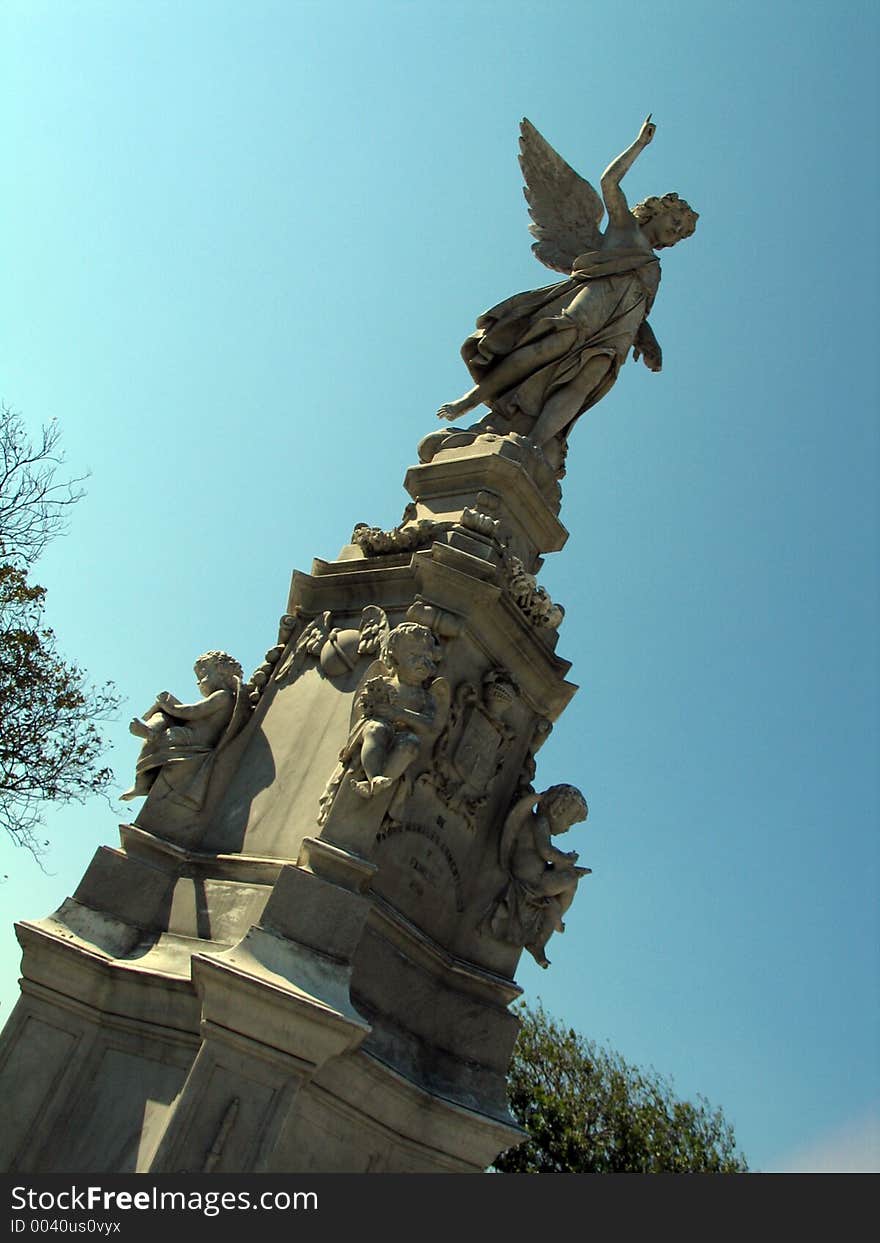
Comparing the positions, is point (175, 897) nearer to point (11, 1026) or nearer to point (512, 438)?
point (11, 1026)

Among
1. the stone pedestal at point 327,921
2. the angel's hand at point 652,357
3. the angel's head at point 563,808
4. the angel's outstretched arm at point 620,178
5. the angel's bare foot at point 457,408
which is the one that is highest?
the angel's outstretched arm at point 620,178

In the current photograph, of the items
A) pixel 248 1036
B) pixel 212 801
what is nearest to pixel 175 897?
pixel 212 801

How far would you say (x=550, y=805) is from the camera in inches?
271

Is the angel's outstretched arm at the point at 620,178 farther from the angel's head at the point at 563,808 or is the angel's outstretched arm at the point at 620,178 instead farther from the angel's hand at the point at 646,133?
the angel's head at the point at 563,808

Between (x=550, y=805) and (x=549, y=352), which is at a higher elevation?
(x=549, y=352)

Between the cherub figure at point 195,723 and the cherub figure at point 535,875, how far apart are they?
197 cm

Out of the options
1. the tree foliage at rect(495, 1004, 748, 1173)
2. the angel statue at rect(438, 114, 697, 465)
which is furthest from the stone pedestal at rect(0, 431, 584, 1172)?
the tree foliage at rect(495, 1004, 748, 1173)

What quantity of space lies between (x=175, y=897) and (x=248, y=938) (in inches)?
49.7

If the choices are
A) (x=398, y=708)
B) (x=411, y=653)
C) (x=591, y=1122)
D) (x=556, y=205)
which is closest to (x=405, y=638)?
(x=411, y=653)

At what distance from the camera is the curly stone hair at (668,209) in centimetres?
945

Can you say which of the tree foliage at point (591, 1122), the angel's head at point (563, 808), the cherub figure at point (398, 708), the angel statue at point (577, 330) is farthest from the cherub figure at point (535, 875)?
the tree foliage at point (591, 1122)

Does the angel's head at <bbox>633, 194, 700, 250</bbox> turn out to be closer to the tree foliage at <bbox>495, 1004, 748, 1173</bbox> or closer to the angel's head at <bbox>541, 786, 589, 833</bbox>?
the angel's head at <bbox>541, 786, 589, 833</bbox>

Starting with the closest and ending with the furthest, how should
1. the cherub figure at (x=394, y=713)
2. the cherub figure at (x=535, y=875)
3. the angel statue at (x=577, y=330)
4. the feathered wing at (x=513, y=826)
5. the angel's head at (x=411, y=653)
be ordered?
1. the cherub figure at (x=394, y=713)
2. the angel's head at (x=411, y=653)
3. the cherub figure at (x=535, y=875)
4. the feathered wing at (x=513, y=826)
5. the angel statue at (x=577, y=330)

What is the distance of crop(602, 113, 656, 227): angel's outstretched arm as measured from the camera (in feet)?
29.6
